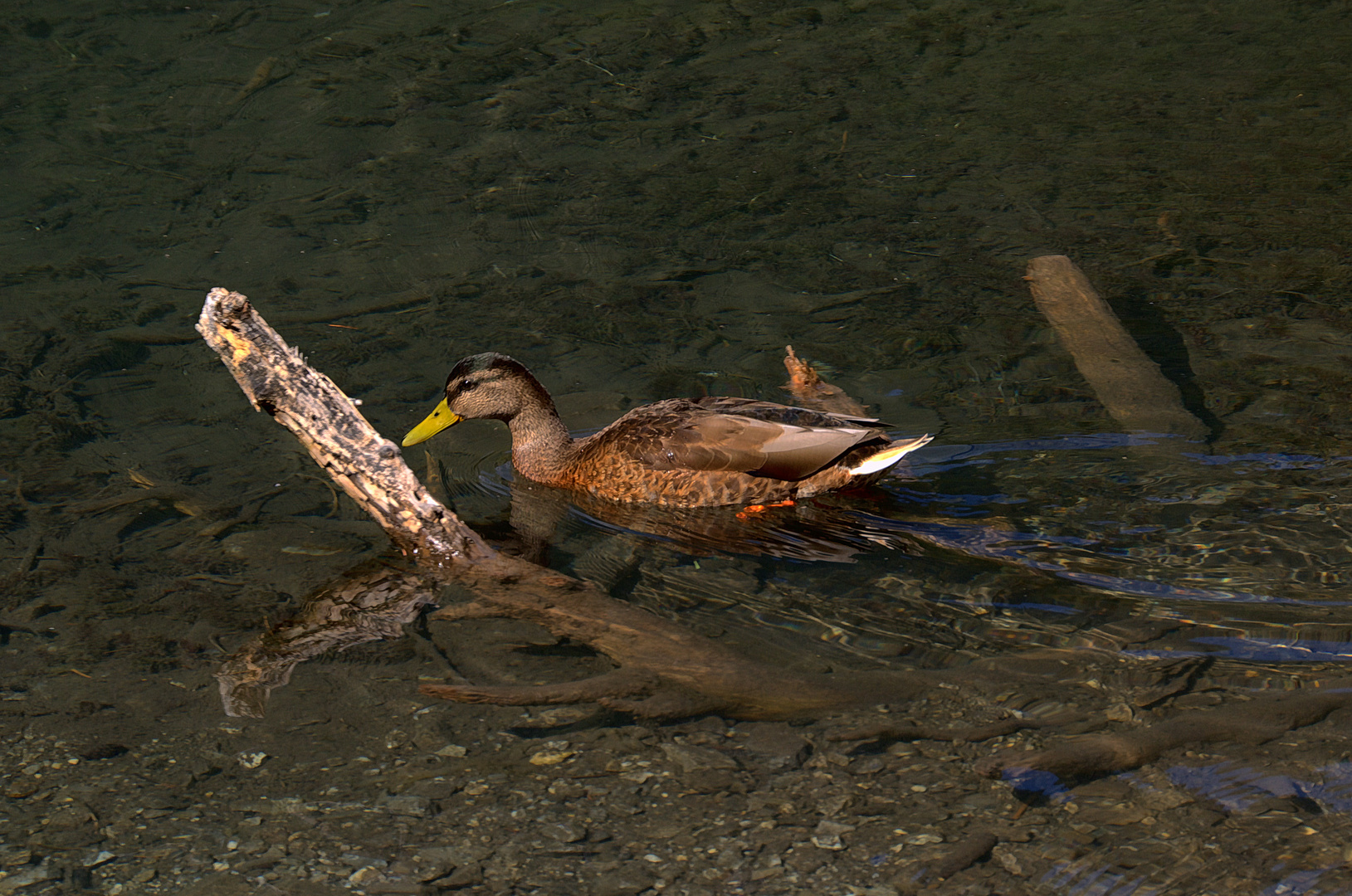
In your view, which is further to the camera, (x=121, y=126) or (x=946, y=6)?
(x=946, y=6)

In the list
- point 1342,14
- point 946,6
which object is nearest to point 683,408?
point 946,6

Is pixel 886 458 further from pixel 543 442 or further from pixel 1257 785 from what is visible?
pixel 1257 785

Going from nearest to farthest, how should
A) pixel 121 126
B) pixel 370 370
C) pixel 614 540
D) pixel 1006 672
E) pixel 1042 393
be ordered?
pixel 1006 672 → pixel 614 540 → pixel 1042 393 → pixel 370 370 → pixel 121 126

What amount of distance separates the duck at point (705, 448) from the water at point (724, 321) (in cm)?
21

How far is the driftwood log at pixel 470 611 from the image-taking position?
4602mm

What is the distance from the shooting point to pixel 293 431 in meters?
5.19

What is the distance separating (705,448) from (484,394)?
1319 mm

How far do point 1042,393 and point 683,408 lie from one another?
204cm

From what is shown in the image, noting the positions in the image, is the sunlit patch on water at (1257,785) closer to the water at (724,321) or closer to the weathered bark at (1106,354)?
the water at (724,321)

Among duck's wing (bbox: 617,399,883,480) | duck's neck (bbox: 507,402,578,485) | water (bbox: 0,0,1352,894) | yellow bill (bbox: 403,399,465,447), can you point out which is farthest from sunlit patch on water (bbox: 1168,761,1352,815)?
yellow bill (bbox: 403,399,465,447)

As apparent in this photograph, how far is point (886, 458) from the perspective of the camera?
6.10m

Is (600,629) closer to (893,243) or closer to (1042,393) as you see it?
(1042,393)

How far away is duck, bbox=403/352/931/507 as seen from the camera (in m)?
6.17

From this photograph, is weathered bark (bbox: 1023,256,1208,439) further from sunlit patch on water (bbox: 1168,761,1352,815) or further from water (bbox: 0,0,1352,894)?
sunlit patch on water (bbox: 1168,761,1352,815)
